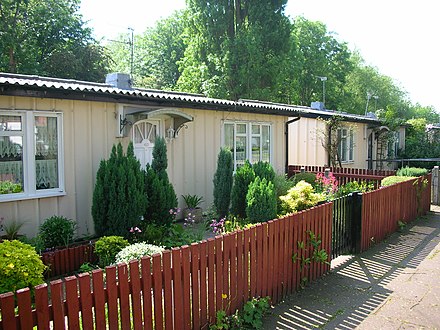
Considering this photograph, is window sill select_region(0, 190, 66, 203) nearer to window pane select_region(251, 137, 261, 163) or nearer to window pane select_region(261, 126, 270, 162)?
window pane select_region(251, 137, 261, 163)

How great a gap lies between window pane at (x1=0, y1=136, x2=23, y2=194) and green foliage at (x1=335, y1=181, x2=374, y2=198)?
763cm

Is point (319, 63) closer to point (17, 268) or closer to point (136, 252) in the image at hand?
point (136, 252)

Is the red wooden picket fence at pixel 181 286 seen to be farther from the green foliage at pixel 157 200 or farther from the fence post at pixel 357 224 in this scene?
the green foliage at pixel 157 200

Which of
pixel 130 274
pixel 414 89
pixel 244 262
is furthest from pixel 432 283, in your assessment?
pixel 414 89

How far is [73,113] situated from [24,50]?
932 inches

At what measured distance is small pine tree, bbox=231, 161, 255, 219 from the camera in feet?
29.2

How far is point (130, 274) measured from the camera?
136 inches

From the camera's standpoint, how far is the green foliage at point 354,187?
11062 millimetres

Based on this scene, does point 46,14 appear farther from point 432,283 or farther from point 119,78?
point 432,283

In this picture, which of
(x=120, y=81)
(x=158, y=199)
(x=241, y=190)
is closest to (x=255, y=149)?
(x=241, y=190)

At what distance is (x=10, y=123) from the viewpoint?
705cm

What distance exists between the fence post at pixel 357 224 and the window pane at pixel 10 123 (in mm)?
6073

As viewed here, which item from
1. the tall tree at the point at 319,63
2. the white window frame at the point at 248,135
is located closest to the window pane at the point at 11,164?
the white window frame at the point at 248,135

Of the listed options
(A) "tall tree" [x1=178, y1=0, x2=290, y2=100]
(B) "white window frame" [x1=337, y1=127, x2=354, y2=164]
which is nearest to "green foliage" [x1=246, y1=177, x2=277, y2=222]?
(B) "white window frame" [x1=337, y1=127, x2=354, y2=164]
